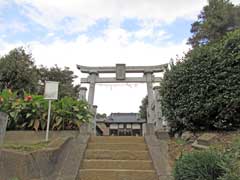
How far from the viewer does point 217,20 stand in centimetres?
1300

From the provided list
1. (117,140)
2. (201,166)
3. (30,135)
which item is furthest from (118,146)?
(201,166)

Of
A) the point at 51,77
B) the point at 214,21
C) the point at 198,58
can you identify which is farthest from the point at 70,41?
the point at 51,77

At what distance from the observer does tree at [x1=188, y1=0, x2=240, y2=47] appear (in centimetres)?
1273

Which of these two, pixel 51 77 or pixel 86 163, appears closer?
pixel 86 163

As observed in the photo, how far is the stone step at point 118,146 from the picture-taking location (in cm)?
513

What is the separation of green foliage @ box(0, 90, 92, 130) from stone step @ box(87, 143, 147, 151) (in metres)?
0.84

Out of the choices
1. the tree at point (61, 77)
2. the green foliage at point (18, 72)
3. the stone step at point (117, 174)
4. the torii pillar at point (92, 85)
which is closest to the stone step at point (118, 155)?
the stone step at point (117, 174)

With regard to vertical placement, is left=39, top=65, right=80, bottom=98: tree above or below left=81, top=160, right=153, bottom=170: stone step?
above

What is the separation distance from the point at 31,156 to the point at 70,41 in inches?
213

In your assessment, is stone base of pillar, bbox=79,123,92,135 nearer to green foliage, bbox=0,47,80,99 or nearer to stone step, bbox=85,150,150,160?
stone step, bbox=85,150,150,160

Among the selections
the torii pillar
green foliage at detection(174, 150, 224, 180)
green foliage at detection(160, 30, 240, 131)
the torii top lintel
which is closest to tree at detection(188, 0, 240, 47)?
the torii top lintel

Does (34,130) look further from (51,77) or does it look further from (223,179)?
(51,77)

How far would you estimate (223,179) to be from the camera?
2332mm

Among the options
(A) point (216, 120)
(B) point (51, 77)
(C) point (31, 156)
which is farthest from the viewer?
(B) point (51, 77)
